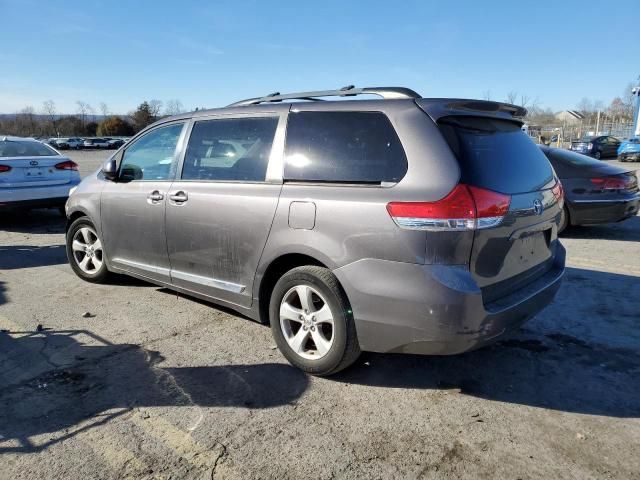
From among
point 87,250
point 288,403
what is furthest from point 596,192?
point 87,250

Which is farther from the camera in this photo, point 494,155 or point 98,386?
point 98,386

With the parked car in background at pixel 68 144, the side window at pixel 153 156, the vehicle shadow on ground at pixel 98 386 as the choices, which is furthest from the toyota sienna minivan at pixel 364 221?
the parked car in background at pixel 68 144

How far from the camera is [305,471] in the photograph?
2.48 m

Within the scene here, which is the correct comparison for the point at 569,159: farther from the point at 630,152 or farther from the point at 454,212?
the point at 630,152

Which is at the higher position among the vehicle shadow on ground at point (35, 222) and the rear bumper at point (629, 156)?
the vehicle shadow on ground at point (35, 222)

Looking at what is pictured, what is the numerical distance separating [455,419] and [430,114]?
1.82 m

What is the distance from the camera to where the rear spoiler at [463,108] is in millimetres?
3049

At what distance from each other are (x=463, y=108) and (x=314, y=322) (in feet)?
5.57

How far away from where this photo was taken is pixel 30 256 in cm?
699

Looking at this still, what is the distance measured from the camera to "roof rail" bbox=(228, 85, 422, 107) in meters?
3.28

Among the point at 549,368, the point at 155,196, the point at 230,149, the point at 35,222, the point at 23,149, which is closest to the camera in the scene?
the point at 549,368

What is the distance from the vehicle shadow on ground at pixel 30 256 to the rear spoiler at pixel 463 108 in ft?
18.1

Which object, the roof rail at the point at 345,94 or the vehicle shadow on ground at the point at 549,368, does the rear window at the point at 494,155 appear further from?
the vehicle shadow on ground at the point at 549,368

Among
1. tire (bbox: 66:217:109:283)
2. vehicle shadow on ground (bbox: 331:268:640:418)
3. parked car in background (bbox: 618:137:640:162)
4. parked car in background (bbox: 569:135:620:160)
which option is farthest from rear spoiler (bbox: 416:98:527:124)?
parked car in background (bbox: 569:135:620:160)
